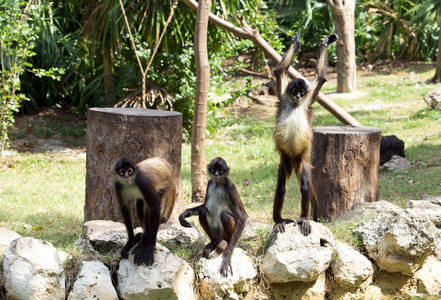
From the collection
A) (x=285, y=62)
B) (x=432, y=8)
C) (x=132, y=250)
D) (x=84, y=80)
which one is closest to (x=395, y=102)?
(x=432, y=8)

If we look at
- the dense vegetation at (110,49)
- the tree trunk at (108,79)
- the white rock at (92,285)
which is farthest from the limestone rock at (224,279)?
the tree trunk at (108,79)

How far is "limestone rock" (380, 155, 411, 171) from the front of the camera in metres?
8.66

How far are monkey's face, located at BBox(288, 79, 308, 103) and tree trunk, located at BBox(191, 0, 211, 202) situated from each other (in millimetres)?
2292

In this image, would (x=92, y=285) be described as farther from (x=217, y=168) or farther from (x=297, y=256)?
(x=297, y=256)

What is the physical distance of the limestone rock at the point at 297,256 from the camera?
468 centimetres

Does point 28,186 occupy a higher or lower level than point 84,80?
lower

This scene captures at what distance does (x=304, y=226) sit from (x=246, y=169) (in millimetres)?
4465

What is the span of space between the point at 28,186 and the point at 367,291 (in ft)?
19.1

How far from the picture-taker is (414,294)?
514cm

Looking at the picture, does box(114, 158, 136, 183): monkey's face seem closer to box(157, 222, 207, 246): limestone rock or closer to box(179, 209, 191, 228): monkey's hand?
box(179, 209, 191, 228): monkey's hand

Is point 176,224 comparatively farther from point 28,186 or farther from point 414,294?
point 28,186

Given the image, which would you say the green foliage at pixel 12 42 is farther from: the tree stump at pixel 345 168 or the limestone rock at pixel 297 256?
the limestone rock at pixel 297 256

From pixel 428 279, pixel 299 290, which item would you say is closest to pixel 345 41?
pixel 428 279

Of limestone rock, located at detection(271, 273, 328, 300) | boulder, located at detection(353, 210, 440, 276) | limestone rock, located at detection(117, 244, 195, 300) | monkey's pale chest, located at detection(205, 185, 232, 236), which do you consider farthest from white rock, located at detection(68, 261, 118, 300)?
boulder, located at detection(353, 210, 440, 276)
